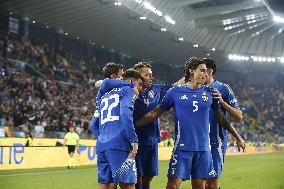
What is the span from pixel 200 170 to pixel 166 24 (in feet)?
99.0

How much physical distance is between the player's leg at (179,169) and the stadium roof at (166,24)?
23.5 metres

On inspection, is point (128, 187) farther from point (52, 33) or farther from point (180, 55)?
point (180, 55)

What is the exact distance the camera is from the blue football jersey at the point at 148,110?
630 cm

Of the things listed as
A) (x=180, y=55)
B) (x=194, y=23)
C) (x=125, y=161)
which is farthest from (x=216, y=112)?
(x=180, y=55)

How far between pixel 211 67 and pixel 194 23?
34.0 m

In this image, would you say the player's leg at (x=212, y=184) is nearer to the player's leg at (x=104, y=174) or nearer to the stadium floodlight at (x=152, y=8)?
the player's leg at (x=104, y=174)

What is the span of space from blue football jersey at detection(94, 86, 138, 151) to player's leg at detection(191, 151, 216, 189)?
823mm

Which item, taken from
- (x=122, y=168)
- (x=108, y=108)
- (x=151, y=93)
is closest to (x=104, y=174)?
(x=122, y=168)

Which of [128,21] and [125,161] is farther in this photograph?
[128,21]

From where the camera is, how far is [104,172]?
5516 millimetres

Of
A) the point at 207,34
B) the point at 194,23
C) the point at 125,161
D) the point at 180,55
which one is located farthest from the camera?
the point at 180,55

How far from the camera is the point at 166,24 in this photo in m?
35.2

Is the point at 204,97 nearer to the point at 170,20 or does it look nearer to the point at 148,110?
the point at 148,110

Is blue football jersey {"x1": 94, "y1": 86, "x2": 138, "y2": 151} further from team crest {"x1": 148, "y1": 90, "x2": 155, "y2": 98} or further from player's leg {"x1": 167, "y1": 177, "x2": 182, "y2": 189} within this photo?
team crest {"x1": 148, "y1": 90, "x2": 155, "y2": 98}
